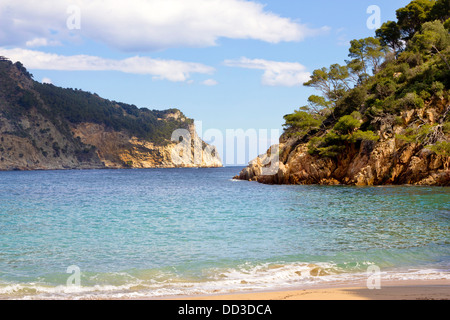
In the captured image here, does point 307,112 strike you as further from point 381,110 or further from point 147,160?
point 147,160

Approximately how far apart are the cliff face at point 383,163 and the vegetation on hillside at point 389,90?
26.7 inches

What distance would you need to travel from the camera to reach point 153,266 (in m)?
11.5

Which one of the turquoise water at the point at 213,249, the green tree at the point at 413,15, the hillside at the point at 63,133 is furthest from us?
the hillside at the point at 63,133

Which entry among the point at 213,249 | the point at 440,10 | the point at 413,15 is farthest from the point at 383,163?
the point at 413,15

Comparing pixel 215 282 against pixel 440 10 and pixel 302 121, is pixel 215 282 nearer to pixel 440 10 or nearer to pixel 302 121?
pixel 302 121

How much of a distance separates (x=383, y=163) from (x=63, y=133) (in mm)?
133135

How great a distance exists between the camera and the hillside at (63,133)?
132 meters

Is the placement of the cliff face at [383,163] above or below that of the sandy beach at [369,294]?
above

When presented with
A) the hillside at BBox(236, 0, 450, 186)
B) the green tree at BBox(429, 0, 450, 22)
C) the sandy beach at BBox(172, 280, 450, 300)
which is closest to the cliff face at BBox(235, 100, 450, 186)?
the hillside at BBox(236, 0, 450, 186)

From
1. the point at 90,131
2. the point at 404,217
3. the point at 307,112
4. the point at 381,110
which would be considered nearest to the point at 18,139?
the point at 90,131

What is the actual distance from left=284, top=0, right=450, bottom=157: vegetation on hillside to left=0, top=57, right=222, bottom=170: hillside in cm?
10406

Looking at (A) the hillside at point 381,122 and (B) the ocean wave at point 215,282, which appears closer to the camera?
(B) the ocean wave at point 215,282

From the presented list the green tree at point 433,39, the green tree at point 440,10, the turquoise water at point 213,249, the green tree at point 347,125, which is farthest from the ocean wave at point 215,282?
the green tree at point 440,10

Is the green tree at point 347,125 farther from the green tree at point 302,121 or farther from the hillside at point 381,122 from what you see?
the green tree at point 302,121
